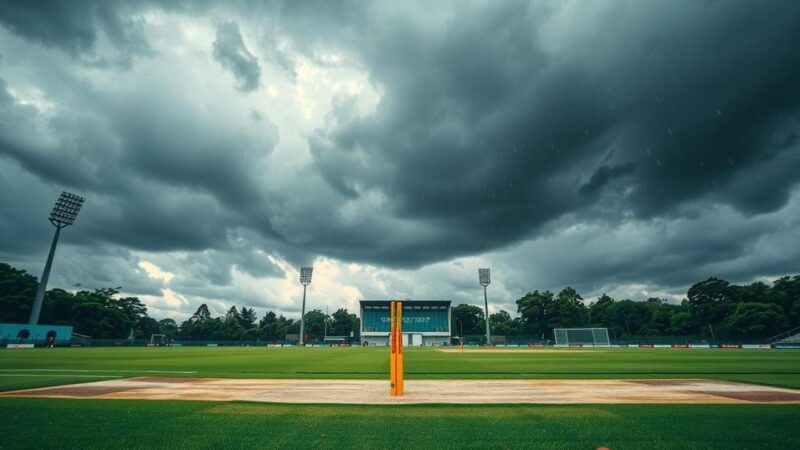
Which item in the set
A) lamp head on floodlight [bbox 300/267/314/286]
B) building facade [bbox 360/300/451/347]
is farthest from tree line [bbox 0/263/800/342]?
lamp head on floodlight [bbox 300/267/314/286]

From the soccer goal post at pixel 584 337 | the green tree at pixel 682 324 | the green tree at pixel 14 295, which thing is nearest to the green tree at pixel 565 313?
the green tree at pixel 682 324

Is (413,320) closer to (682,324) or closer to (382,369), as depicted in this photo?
(682,324)

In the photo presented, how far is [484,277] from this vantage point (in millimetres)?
93938

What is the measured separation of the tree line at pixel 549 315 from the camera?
252 feet

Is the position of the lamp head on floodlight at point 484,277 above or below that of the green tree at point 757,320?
above

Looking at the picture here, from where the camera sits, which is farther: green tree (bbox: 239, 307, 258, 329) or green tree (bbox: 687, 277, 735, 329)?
green tree (bbox: 239, 307, 258, 329)

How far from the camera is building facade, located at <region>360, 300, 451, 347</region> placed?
10088 cm

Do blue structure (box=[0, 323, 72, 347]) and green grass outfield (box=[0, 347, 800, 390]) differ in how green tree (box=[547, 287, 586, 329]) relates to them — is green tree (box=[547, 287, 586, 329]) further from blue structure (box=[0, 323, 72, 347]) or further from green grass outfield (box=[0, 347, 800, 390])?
blue structure (box=[0, 323, 72, 347])

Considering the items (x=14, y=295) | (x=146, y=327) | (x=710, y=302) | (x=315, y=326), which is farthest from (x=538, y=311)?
(x=146, y=327)

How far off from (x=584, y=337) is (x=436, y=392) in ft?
262

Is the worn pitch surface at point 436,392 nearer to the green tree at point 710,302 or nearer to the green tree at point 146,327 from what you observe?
the green tree at point 710,302

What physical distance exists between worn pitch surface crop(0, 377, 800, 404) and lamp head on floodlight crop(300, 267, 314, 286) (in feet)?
281

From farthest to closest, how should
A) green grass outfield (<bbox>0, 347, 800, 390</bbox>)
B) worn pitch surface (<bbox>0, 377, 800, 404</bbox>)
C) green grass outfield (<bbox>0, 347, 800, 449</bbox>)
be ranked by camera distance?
green grass outfield (<bbox>0, 347, 800, 390</bbox>), worn pitch surface (<bbox>0, 377, 800, 404</bbox>), green grass outfield (<bbox>0, 347, 800, 449</bbox>)

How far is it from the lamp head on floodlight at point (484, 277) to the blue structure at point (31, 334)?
8105 centimetres
